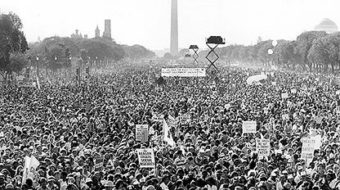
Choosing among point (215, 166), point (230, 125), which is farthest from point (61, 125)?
point (215, 166)

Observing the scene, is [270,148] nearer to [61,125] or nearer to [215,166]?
[215,166]

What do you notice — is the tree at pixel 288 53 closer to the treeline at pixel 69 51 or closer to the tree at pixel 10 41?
the treeline at pixel 69 51

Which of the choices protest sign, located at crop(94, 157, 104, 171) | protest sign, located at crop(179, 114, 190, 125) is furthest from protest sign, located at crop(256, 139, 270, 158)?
protest sign, located at crop(179, 114, 190, 125)

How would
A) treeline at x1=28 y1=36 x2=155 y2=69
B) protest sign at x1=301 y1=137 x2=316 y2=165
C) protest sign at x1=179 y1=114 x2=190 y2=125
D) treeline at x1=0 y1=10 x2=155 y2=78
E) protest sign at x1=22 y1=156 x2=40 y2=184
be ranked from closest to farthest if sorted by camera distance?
protest sign at x1=22 y1=156 x2=40 y2=184
protest sign at x1=301 y1=137 x2=316 y2=165
protest sign at x1=179 y1=114 x2=190 y2=125
treeline at x1=0 y1=10 x2=155 y2=78
treeline at x1=28 y1=36 x2=155 y2=69

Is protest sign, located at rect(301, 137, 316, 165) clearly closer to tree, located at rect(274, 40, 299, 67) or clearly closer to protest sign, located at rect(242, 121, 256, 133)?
protest sign, located at rect(242, 121, 256, 133)

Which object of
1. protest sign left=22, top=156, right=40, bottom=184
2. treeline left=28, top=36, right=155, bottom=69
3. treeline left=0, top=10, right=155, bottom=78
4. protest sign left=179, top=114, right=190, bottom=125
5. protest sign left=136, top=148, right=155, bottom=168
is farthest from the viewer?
treeline left=28, top=36, right=155, bottom=69

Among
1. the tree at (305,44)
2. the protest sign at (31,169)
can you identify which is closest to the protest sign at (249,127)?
the protest sign at (31,169)

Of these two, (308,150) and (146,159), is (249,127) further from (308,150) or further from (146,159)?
(146,159)
